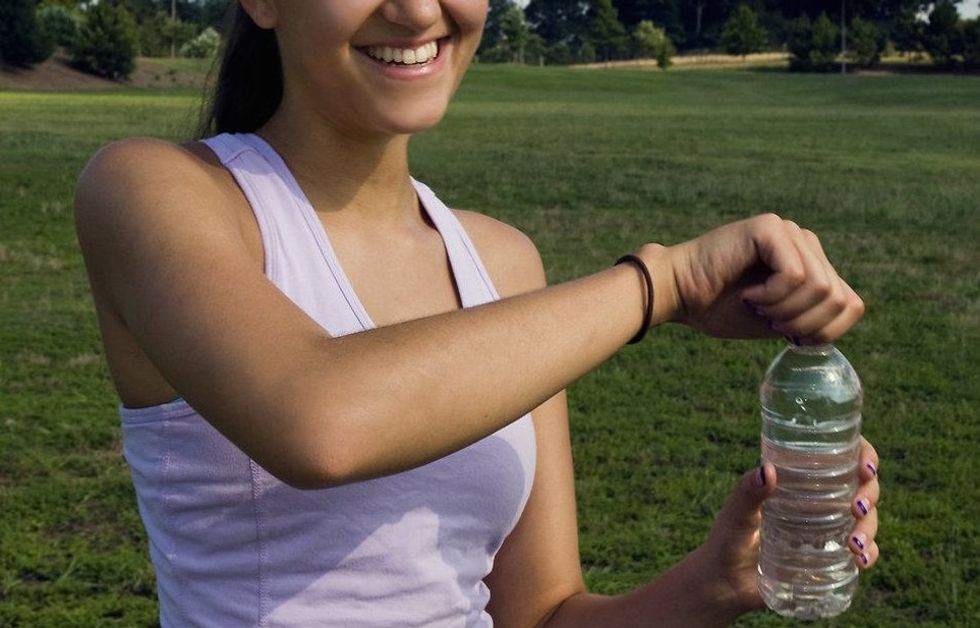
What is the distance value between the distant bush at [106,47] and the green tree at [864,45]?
44.0 meters

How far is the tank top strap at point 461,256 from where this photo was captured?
88.0 inches

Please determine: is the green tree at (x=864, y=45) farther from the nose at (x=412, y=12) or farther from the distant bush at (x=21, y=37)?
the nose at (x=412, y=12)

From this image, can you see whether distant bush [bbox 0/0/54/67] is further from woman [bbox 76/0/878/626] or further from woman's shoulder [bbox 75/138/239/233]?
woman's shoulder [bbox 75/138/239/233]

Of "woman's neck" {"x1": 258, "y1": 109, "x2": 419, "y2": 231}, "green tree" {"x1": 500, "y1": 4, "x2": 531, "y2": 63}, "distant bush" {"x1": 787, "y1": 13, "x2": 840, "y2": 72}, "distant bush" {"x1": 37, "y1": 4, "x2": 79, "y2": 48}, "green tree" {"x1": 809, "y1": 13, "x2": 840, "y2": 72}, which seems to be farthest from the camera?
"green tree" {"x1": 500, "y1": 4, "x2": 531, "y2": 63}

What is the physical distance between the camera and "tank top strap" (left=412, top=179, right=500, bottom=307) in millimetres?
2234

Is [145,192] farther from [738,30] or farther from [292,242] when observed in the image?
[738,30]

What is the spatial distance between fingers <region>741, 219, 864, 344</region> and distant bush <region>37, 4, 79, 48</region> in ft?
206

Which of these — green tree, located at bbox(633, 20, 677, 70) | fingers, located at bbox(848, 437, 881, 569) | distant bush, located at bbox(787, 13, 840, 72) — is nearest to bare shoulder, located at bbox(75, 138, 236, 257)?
fingers, located at bbox(848, 437, 881, 569)

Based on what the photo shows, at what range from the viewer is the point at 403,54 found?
1974 millimetres

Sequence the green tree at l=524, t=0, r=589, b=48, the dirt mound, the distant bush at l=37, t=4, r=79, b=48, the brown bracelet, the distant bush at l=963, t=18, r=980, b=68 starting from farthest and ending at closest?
the green tree at l=524, t=0, r=589, b=48 → the distant bush at l=963, t=18, r=980, b=68 → the distant bush at l=37, t=4, r=79, b=48 → the dirt mound → the brown bracelet

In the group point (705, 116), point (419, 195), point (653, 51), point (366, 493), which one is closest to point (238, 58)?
point (419, 195)

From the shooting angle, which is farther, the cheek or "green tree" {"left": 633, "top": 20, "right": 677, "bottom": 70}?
"green tree" {"left": 633, "top": 20, "right": 677, "bottom": 70}

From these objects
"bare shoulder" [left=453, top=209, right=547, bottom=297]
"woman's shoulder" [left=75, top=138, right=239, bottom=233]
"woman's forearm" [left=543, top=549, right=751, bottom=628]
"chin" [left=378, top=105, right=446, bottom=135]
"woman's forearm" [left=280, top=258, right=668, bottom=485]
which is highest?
"chin" [left=378, top=105, right=446, bottom=135]

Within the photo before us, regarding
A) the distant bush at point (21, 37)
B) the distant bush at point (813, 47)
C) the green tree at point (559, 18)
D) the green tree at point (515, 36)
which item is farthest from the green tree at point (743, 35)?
the distant bush at point (21, 37)
